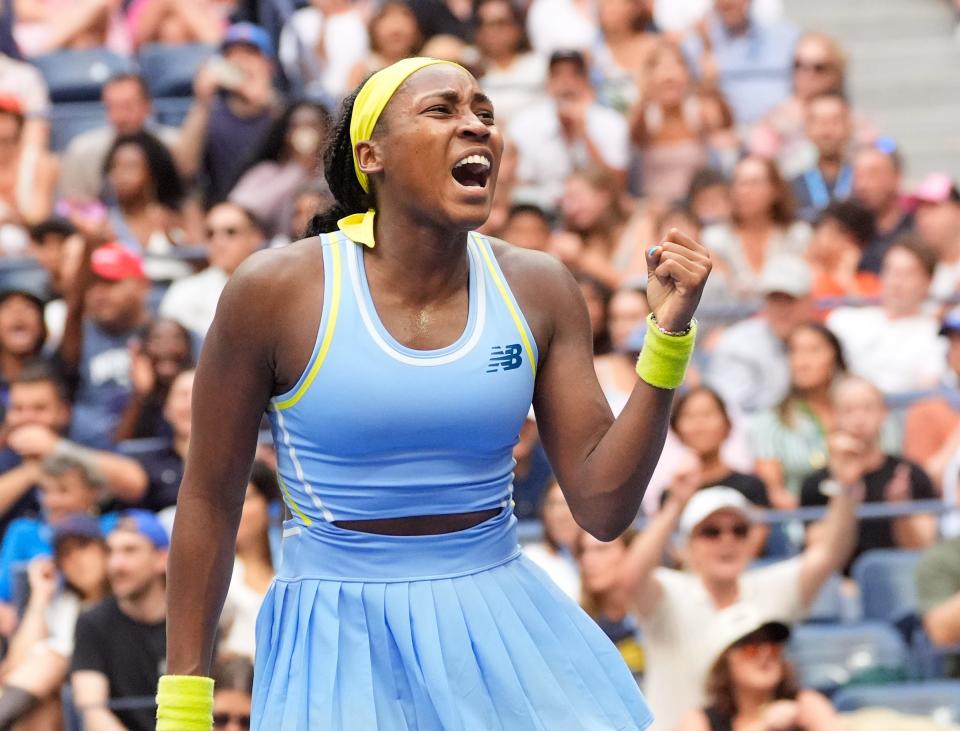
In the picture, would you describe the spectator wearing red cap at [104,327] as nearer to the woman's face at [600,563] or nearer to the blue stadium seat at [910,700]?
the woman's face at [600,563]

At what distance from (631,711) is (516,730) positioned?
0.25m

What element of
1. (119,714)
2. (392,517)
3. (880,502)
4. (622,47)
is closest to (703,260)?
(392,517)

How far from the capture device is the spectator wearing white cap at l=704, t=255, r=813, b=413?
7.27 meters

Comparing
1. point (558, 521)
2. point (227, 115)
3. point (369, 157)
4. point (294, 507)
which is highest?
point (227, 115)

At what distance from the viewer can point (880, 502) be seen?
652 cm

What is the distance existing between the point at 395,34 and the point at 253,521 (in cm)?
378

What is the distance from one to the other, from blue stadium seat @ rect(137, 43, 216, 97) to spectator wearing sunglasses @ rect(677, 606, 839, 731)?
216 inches

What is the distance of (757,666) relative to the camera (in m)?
5.15

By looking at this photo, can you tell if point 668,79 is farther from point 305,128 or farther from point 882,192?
point 305,128

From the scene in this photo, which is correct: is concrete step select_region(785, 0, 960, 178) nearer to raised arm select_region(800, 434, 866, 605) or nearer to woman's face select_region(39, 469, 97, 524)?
raised arm select_region(800, 434, 866, 605)

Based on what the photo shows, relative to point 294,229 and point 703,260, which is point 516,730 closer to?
point 703,260

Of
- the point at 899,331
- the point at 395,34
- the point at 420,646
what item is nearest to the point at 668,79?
the point at 395,34

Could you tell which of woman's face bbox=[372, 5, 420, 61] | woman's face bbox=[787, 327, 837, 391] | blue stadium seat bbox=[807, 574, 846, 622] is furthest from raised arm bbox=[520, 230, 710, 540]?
woman's face bbox=[372, 5, 420, 61]

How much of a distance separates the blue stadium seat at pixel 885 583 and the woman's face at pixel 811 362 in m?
1.08
